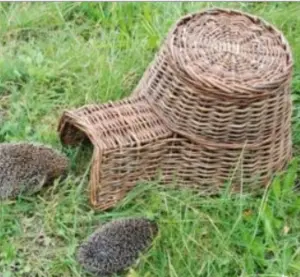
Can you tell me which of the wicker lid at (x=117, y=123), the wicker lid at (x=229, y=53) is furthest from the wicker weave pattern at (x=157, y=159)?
the wicker lid at (x=229, y=53)

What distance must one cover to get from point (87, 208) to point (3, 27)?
122 cm

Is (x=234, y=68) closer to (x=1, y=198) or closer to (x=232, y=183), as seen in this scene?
(x=232, y=183)

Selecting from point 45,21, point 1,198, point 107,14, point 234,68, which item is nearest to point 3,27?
point 45,21

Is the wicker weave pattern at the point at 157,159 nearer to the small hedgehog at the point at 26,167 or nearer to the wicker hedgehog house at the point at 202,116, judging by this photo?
the wicker hedgehog house at the point at 202,116

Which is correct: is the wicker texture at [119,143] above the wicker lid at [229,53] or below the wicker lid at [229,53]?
below

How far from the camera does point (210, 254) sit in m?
3.03

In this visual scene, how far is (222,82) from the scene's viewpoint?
3.02m

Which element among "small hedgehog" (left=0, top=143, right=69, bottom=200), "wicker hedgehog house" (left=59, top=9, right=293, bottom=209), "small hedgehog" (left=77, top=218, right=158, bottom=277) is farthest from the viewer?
"small hedgehog" (left=0, top=143, right=69, bottom=200)

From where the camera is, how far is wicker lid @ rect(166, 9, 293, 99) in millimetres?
3031

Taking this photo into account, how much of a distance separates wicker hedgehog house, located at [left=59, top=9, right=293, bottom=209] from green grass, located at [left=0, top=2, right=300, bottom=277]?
9 centimetres

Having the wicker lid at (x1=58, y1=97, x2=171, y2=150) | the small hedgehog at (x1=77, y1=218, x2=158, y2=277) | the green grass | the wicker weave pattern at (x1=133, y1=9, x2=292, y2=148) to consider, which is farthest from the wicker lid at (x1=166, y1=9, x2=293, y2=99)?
the small hedgehog at (x1=77, y1=218, x2=158, y2=277)

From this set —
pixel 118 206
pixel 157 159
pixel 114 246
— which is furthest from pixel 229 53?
pixel 114 246

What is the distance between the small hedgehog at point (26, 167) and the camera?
3197 millimetres

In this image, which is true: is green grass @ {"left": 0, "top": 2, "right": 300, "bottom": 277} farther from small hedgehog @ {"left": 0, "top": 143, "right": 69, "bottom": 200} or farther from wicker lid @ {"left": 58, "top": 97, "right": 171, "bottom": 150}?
wicker lid @ {"left": 58, "top": 97, "right": 171, "bottom": 150}
